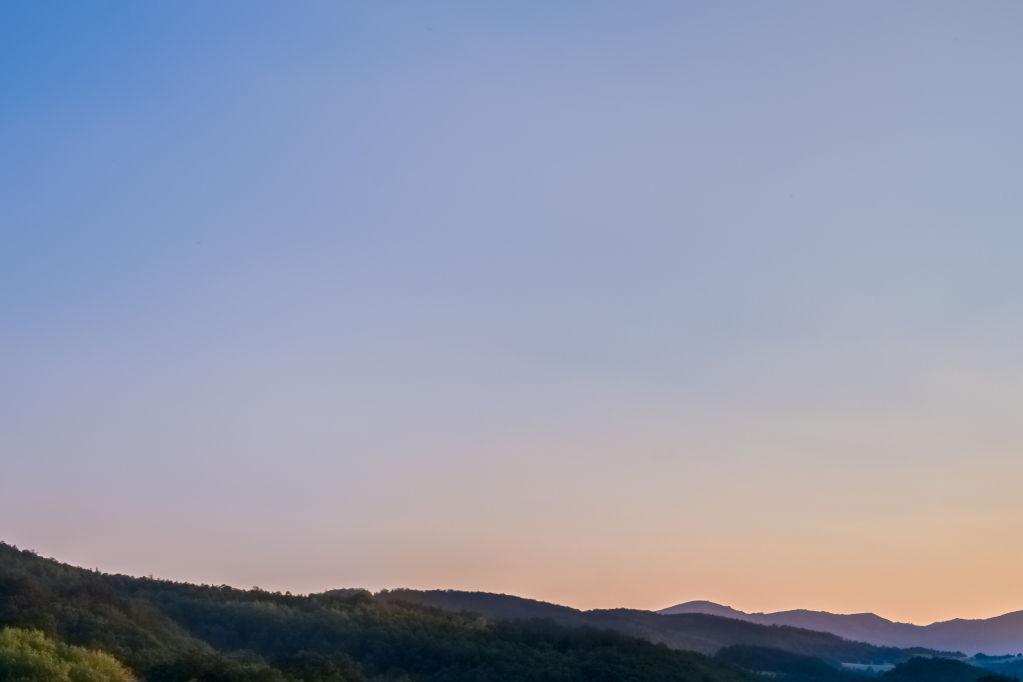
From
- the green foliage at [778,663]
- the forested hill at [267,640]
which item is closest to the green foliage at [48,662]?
the forested hill at [267,640]

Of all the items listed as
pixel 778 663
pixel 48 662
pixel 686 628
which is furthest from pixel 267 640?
pixel 686 628

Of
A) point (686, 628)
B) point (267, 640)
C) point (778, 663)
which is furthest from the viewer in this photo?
point (686, 628)

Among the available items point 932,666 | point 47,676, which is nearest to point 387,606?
point 47,676

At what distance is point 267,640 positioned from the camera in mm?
43000

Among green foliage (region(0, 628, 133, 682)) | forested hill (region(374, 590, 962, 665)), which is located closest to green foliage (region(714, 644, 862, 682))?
forested hill (region(374, 590, 962, 665))

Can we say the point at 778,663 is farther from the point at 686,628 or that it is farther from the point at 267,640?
the point at 267,640

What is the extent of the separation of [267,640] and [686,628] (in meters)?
84.7

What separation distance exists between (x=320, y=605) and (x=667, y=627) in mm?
70967

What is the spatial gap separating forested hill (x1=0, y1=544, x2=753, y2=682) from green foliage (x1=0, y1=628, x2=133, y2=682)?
1.4 inches

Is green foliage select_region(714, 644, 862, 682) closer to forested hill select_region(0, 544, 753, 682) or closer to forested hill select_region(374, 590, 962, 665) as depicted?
forested hill select_region(374, 590, 962, 665)

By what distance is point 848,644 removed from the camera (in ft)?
446

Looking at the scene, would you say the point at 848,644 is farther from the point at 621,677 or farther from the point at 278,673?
the point at 278,673

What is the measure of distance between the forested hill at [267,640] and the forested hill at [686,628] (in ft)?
105

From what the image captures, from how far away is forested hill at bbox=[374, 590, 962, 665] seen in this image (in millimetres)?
97812
